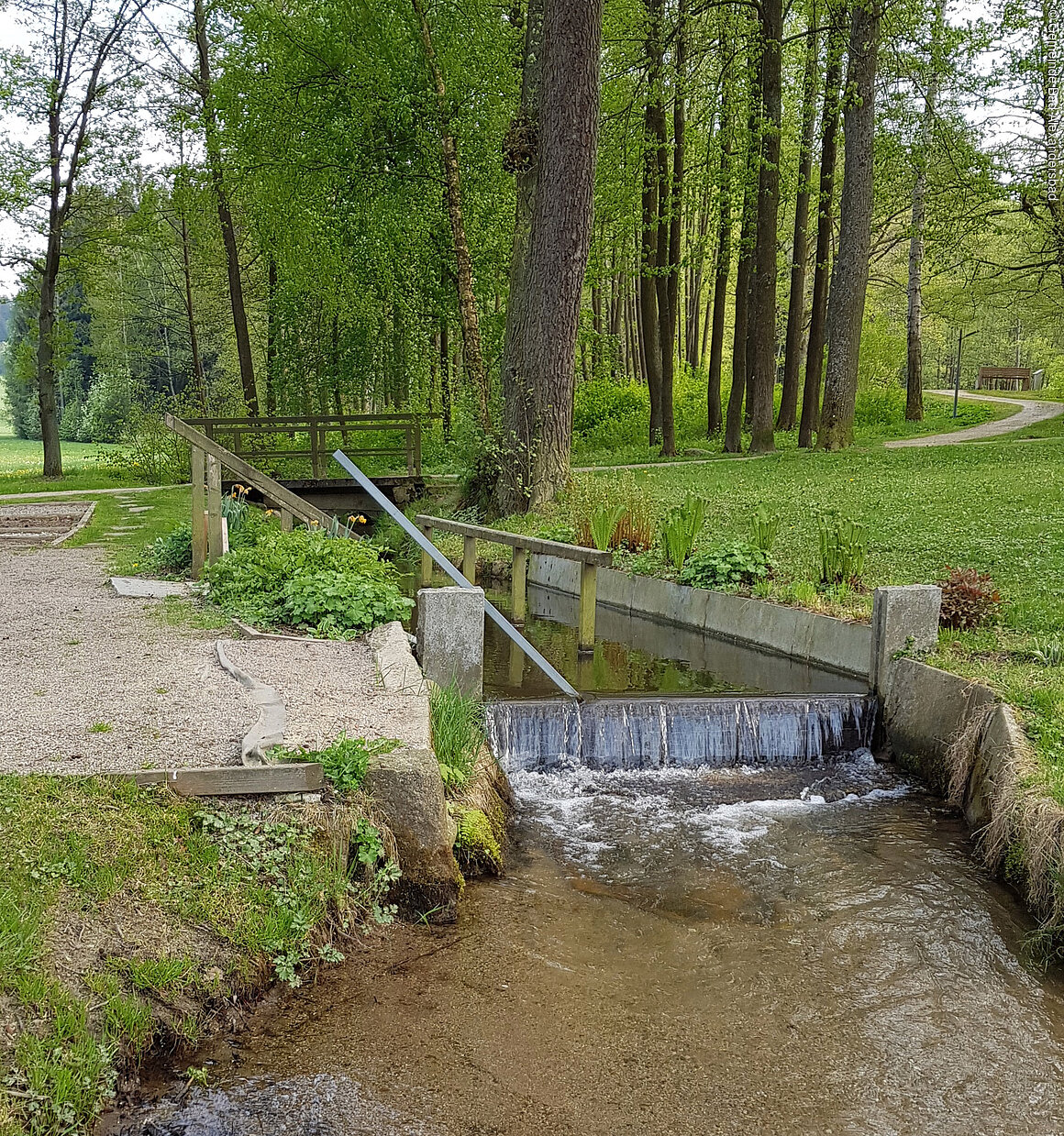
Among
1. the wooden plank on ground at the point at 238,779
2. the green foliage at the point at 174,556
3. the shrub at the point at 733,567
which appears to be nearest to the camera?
the wooden plank on ground at the point at 238,779

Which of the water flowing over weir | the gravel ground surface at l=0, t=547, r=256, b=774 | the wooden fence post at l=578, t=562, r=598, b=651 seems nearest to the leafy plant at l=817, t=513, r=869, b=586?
the wooden fence post at l=578, t=562, r=598, b=651

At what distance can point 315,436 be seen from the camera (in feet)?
70.9

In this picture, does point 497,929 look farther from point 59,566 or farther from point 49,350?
point 49,350

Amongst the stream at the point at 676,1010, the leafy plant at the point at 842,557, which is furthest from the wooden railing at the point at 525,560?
the stream at the point at 676,1010

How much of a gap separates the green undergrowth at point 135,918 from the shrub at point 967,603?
17.3 feet

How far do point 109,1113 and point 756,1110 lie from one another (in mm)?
2077

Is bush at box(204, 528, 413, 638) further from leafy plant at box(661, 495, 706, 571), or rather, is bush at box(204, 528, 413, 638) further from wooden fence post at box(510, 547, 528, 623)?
leafy plant at box(661, 495, 706, 571)

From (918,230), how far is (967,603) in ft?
55.9

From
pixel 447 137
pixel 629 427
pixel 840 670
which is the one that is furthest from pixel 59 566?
pixel 629 427

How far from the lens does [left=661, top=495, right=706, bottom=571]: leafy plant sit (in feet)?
36.6

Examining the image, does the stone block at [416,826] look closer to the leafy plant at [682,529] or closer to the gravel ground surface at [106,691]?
the gravel ground surface at [106,691]

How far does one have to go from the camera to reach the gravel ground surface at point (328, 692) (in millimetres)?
5164

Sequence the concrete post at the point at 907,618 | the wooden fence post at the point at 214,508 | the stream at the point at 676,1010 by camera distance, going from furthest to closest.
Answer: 1. the wooden fence post at the point at 214,508
2. the concrete post at the point at 907,618
3. the stream at the point at 676,1010

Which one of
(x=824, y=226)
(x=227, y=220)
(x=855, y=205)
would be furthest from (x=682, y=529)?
(x=227, y=220)
